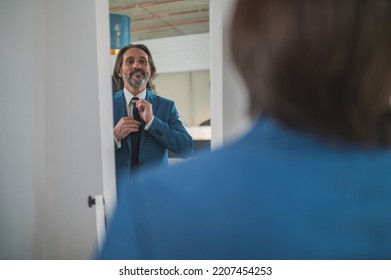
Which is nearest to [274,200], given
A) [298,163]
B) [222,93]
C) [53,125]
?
[298,163]

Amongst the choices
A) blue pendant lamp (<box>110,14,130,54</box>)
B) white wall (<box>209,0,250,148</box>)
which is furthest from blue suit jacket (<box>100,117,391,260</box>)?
blue pendant lamp (<box>110,14,130,54</box>)

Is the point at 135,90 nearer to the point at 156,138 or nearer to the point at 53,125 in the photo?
the point at 156,138

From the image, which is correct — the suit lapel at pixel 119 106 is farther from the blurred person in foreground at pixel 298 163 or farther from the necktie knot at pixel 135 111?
the blurred person in foreground at pixel 298 163

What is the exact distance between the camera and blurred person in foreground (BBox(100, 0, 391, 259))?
27cm

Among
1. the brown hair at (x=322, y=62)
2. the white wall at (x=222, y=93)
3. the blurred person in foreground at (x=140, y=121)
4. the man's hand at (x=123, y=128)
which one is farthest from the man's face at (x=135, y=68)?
the brown hair at (x=322, y=62)

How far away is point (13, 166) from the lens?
1.00m

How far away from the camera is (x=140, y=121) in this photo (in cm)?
111

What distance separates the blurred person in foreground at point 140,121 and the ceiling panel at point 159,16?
0.07 m

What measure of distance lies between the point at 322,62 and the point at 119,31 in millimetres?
920

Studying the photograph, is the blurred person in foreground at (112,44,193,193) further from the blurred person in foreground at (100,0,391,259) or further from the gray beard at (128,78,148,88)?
the blurred person in foreground at (100,0,391,259)

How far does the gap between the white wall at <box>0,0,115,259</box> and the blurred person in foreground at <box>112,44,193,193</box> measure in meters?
0.05

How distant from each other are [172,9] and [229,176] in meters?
1.01

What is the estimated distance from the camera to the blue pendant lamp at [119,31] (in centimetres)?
103

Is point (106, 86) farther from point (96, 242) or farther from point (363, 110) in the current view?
point (363, 110)
